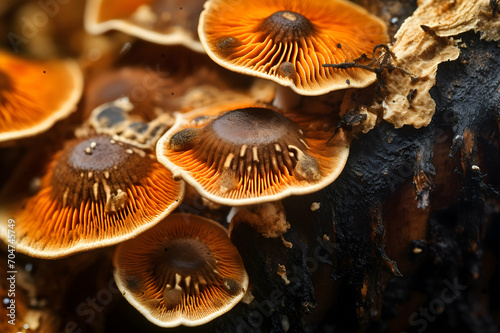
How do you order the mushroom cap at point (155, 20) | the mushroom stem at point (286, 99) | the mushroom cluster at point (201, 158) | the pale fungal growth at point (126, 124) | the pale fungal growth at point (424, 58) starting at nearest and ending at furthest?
the mushroom cluster at point (201, 158), the pale fungal growth at point (424, 58), the mushroom stem at point (286, 99), the pale fungal growth at point (126, 124), the mushroom cap at point (155, 20)

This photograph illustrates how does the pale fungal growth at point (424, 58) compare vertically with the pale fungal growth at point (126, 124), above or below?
above

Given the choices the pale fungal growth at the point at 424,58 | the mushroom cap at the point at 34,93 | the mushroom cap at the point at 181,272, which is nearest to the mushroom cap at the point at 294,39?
the pale fungal growth at the point at 424,58

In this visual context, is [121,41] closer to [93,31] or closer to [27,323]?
[93,31]

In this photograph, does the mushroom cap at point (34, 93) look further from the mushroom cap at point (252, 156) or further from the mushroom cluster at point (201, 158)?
the mushroom cap at point (252, 156)

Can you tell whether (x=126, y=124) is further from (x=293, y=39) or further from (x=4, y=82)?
(x=293, y=39)

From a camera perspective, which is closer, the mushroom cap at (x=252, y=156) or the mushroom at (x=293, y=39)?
the mushroom cap at (x=252, y=156)

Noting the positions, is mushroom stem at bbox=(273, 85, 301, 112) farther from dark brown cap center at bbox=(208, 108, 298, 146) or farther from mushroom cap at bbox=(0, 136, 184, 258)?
mushroom cap at bbox=(0, 136, 184, 258)

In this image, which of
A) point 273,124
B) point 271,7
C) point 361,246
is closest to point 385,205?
point 361,246

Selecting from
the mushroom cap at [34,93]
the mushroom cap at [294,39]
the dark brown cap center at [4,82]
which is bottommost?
the mushroom cap at [34,93]
